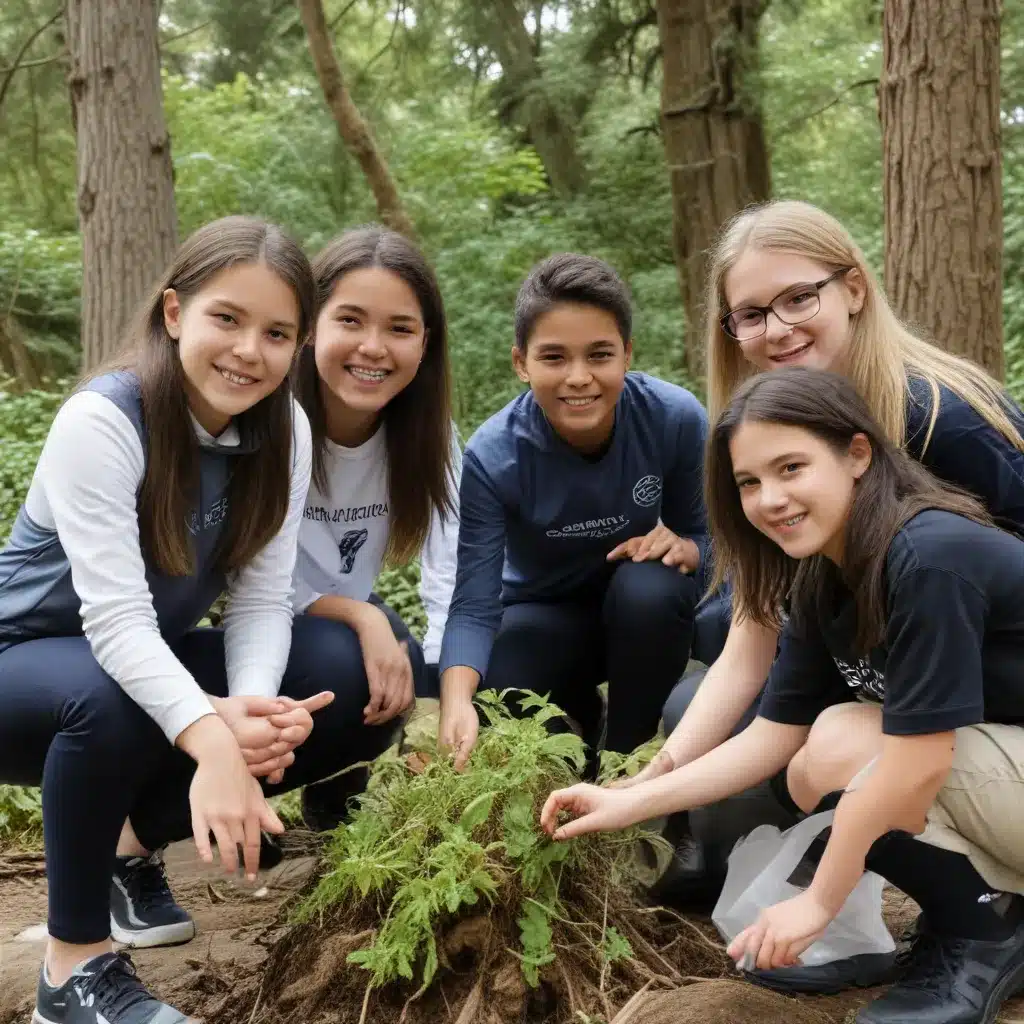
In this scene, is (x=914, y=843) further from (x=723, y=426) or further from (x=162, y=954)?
(x=162, y=954)

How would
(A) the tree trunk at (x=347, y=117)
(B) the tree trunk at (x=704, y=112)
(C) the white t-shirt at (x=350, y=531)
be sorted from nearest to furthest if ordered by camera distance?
(C) the white t-shirt at (x=350, y=531), (B) the tree trunk at (x=704, y=112), (A) the tree trunk at (x=347, y=117)

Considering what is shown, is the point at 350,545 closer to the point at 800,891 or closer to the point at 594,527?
the point at 594,527

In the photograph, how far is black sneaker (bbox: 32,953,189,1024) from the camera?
2240mm

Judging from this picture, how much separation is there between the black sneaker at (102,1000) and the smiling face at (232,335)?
1.16 meters

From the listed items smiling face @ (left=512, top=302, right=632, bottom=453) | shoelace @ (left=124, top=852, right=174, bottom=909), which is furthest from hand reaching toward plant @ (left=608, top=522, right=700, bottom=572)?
shoelace @ (left=124, top=852, right=174, bottom=909)

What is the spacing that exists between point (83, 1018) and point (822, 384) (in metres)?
1.86

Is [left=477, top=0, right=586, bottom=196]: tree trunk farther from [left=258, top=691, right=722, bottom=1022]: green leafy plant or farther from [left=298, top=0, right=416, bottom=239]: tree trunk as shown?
[left=258, top=691, right=722, bottom=1022]: green leafy plant

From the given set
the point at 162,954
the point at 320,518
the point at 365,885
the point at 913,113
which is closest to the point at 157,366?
the point at 320,518

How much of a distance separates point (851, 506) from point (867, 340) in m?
0.53

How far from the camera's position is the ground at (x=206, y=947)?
7.84 feet

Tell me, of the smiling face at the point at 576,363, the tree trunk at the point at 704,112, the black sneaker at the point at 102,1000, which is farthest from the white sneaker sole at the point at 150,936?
the tree trunk at the point at 704,112

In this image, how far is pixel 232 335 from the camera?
256cm

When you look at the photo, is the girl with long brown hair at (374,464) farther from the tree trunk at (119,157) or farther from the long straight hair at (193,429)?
the tree trunk at (119,157)

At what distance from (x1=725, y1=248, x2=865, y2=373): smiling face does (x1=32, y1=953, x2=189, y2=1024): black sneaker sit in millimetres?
1836
